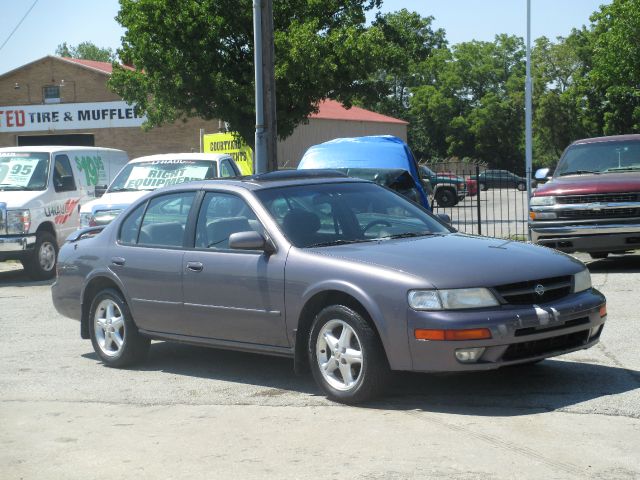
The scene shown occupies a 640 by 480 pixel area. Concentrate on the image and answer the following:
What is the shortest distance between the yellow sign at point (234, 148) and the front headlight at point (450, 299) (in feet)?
87.1

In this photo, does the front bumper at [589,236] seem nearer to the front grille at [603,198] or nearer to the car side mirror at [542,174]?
the front grille at [603,198]

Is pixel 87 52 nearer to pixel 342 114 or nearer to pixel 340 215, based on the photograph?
pixel 342 114

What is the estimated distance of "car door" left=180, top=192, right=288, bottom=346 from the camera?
24.2 ft

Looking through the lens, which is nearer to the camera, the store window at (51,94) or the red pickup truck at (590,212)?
the red pickup truck at (590,212)

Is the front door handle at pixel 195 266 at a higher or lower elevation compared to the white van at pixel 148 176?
lower

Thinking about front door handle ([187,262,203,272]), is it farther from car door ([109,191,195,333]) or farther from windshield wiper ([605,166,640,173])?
windshield wiper ([605,166,640,173])

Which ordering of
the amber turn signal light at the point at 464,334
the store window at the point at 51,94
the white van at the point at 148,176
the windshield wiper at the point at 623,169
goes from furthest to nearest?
1. the store window at the point at 51,94
2. the white van at the point at 148,176
3. the windshield wiper at the point at 623,169
4. the amber turn signal light at the point at 464,334

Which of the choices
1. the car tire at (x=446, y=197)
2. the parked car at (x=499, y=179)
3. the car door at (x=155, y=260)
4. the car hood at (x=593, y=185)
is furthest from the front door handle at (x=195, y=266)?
the car tire at (x=446, y=197)

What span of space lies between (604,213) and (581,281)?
285 inches

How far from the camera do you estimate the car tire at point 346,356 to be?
6.70 meters

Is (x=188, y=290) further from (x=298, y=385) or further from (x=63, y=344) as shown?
(x=63, y=344)

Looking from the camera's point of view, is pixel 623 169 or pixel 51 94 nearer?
pixel 623 169

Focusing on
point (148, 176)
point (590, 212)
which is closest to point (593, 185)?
point (590, 212)

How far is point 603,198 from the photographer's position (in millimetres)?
14148
